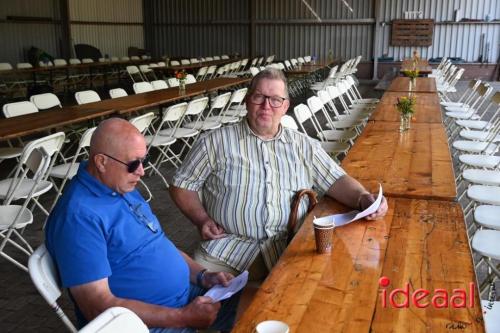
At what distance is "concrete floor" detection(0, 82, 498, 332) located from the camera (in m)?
3.11

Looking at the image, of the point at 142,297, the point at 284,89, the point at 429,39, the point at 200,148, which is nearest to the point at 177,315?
the point at 142,297

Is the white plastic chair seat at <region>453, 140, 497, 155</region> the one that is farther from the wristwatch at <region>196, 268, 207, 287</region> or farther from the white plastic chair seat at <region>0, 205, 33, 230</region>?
the white plastic chair seat at <region>0, 205, 33, 230</region>

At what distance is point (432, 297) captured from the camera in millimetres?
1615

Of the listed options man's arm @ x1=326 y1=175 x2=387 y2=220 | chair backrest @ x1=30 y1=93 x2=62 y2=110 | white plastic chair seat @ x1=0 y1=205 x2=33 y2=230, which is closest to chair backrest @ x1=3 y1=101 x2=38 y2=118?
chair backrest @ x1=30 y1=93 x2=62 y2=110

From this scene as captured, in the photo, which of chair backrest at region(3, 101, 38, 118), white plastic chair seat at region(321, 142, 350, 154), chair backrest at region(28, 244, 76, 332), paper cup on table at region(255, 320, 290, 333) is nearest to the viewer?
paper cup on table at region(255, 320, 290, 333)

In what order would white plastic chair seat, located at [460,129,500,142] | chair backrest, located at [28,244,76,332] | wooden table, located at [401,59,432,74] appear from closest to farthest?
chair backrest, located at [28,244,76,332] → white plastic chair seat, located at [460,129,500,142] → wooden table, located at [401,59,432,74]

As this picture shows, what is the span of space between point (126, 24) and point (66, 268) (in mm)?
18946

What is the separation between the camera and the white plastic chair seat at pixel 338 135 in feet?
19.1

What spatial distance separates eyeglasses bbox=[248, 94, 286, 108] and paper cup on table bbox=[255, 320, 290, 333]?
1.37m

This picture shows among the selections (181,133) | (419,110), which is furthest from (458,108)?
(181,133)

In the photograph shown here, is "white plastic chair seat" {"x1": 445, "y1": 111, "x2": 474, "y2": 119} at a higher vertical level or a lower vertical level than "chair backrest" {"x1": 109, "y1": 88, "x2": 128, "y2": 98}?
lower

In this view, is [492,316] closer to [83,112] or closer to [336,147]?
[336,147]

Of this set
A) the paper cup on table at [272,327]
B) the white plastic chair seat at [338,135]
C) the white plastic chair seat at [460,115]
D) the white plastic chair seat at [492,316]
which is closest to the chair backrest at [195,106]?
the white plastic chair seat at [338,135]

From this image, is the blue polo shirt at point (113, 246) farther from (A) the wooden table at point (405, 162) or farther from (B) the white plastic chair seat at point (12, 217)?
(B) the white plastic chair seat at point (12, 217)
